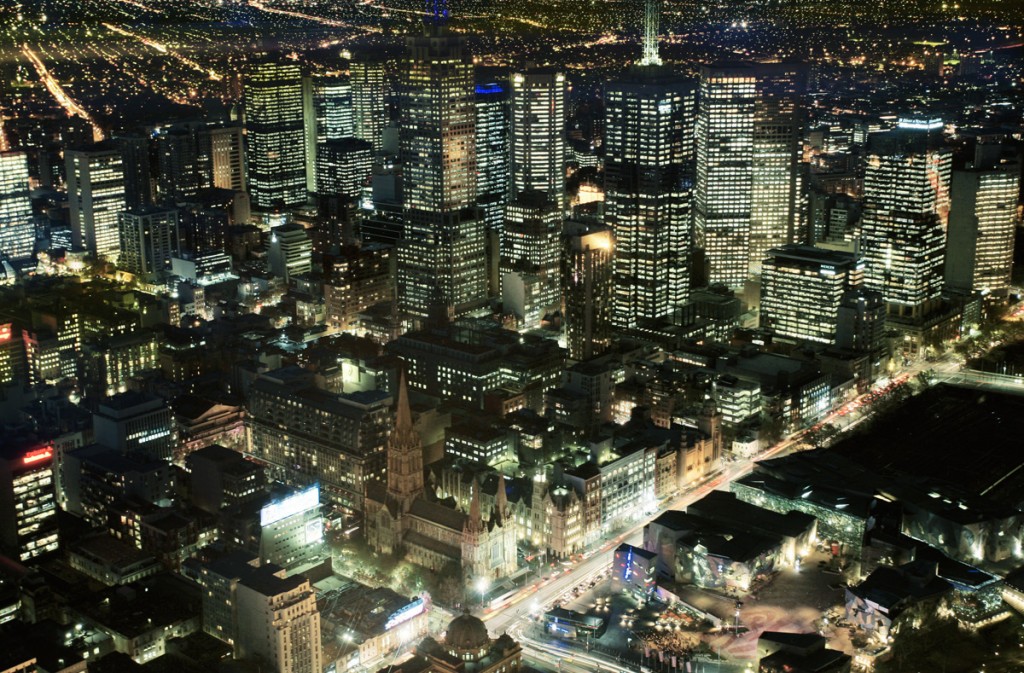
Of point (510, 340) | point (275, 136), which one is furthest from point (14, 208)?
point (510, 340)

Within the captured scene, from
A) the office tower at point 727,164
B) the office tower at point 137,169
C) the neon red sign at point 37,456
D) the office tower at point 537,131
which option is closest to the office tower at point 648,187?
the office tower at point 727,164

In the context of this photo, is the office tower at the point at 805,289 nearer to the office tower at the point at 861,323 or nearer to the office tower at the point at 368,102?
the office tower at the point at 861,323

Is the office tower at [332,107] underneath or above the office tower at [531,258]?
above

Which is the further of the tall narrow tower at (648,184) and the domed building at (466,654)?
the tall narrow tower at (648,184)

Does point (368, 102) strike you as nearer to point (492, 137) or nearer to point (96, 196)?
point (492, 137)

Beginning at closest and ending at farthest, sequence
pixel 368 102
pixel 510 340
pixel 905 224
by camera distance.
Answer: pixel 510 340
pixel 905 224
pixel 368 102

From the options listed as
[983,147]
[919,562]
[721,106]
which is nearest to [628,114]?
[721,106]

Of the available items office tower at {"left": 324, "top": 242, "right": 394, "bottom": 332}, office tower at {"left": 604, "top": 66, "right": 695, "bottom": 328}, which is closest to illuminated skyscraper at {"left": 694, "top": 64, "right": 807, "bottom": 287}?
office tower at {"left": 604, "top": 66, "right": 695, "bottom": 328}
